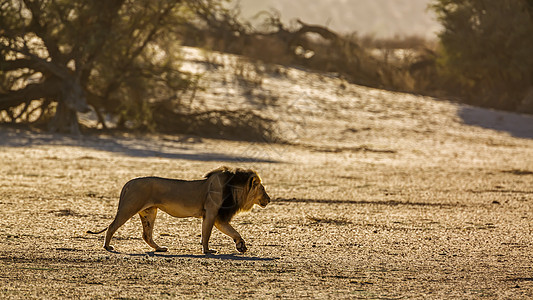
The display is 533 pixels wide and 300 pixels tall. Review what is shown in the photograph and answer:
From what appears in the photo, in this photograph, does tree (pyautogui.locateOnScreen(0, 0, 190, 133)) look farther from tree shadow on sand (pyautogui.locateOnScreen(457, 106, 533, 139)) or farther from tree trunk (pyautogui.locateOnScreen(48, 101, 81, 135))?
tree shadow on sand (pyautogui.locateOnScreen(457, 106, 533, 139))

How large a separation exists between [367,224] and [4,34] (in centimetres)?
1291

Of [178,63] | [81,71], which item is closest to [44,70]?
[81,71]

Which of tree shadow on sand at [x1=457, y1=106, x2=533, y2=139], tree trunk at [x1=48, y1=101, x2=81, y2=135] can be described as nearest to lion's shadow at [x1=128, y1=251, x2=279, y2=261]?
tree trunk at [x1=48, y1=101, x2=81, y2=135]

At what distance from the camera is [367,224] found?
1064 cm

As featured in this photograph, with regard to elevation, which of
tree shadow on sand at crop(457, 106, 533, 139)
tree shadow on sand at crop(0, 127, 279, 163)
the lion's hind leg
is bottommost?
tree shadow on sand at crop(0, 127, 279, 163)

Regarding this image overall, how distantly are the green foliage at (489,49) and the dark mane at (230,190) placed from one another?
22.5 m

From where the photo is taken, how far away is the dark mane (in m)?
8.20

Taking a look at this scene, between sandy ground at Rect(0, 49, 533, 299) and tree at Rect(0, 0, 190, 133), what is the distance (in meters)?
1.30

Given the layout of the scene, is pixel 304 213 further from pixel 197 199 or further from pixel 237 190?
pixel 197 199

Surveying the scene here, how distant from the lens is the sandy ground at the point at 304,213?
7.16m

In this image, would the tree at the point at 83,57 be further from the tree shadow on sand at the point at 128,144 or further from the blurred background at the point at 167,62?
the tree shadow on sand at the point at 128,144

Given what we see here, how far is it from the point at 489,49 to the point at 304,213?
20191mm

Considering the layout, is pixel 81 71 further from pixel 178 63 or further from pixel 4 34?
pixel 178 63

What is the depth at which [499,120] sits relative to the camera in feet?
85.1
